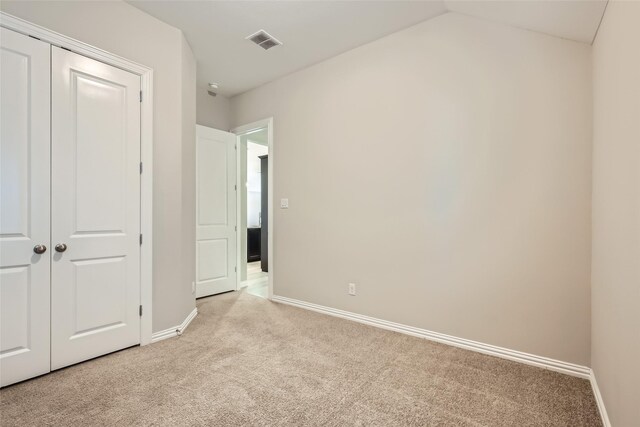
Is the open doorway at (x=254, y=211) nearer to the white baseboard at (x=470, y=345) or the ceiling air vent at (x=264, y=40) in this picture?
the ceiling air vent at (x=264, y=40)

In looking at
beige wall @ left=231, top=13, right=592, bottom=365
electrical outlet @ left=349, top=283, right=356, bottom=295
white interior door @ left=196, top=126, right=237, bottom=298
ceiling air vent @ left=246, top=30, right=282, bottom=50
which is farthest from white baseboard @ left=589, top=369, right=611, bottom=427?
white interior door @ left=196, top=126, right=237, bottom=298

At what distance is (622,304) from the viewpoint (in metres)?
1.31

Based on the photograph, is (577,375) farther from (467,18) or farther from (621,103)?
(467,18)

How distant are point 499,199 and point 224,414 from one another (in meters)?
2.37

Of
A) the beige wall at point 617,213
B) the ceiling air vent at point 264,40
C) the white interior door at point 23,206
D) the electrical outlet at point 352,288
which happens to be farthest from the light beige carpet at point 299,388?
the ceiling air vent at point 264,40

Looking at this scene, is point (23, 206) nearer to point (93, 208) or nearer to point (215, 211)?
point (93, 208)

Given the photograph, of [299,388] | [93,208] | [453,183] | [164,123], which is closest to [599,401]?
[453,183]

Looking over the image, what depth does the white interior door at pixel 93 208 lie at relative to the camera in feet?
6.91

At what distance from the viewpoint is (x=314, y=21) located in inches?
107

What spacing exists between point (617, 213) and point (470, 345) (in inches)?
59.2

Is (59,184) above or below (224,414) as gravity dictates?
above

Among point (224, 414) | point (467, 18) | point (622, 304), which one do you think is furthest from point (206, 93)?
point (622, 304)

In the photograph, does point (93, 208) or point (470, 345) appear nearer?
point (93, 208)

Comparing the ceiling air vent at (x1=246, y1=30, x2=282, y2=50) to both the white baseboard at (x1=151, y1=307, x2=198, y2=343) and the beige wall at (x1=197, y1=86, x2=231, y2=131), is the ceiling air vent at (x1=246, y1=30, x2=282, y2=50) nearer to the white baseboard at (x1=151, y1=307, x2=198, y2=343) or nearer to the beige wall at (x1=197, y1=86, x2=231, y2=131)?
the beige wall at (x1=197, y1=86, x2=231, y2=131)
